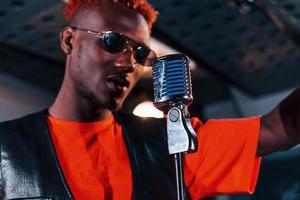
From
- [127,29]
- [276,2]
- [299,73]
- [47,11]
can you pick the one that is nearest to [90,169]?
[127,29]

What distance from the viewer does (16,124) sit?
44.1 inches

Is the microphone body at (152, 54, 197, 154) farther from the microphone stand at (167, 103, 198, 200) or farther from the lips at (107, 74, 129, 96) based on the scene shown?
the lips at (107, 74, 129, 96)

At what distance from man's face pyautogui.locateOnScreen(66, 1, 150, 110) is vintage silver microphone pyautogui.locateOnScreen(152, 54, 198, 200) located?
1.07 ft

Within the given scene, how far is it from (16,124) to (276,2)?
0.65 meters

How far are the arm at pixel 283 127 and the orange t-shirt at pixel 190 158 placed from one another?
22 millimetres

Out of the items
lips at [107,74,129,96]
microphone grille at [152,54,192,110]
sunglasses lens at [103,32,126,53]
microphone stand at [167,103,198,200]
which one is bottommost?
lips at [107,74,129,96]

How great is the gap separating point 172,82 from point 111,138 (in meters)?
0.43

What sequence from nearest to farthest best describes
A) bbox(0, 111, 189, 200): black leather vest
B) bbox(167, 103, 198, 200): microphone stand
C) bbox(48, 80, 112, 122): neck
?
1. bbox(167, 103, 198, 200): microphone stand
2. bbox(0, 111, 189, 200): black leather vest
3. bbox(48, 80, 112, 122): neck

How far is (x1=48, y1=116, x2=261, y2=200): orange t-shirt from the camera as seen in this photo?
1061 mm

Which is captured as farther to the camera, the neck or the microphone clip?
the neck

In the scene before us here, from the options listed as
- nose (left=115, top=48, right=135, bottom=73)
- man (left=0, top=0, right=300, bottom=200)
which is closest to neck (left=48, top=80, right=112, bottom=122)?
man (left=0, top=0, right=300, bottom=200)

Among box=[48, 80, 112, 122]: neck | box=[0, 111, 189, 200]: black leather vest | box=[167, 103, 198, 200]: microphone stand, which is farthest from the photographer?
box=[48, 80, 112, 122]: neck

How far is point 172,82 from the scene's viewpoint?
73cm

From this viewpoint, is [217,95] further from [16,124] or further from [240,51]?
[16,124]
